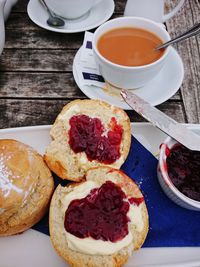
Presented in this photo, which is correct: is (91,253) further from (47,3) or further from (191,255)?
(47,3)

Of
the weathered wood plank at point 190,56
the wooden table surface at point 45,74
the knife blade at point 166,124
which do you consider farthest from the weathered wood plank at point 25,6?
the knife blade at point 166,124

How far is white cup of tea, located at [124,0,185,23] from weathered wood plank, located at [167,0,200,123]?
0.33 ft

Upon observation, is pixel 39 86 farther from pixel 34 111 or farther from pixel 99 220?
pixel 99 220

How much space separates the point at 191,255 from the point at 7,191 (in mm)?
617

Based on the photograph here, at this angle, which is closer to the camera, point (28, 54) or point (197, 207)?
point (197, 207)

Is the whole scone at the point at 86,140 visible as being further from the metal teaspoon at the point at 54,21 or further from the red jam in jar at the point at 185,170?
the metal teaspoon at the point at 54,21

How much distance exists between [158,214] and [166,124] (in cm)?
32

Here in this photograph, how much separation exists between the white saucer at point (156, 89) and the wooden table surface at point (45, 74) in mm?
60

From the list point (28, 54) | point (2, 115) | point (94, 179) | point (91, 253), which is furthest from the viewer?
point (28, 54)

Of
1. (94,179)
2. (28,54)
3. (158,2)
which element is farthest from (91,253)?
(158,2)

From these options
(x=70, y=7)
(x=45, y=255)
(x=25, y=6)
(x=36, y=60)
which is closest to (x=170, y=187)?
(x=45, y=255)

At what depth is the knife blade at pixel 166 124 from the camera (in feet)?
4.14

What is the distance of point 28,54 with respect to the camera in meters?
1.72

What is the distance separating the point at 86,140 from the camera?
1262 millimetres
